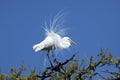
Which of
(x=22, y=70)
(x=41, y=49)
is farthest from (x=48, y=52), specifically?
(x=22, y=70)

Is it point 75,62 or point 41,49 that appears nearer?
point 75,62

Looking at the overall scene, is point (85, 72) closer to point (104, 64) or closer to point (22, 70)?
point (104, 64)

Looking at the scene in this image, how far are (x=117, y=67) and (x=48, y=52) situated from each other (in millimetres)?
1543

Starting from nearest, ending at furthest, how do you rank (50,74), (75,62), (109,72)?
(50,74), (109,72), (75,62)

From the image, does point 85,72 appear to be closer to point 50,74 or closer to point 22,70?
point 50,74

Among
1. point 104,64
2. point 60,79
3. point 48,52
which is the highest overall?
point 48,52

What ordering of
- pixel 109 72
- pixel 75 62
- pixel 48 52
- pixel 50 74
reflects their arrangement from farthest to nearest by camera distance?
pixel 48 52
pixel 75 62
pixel 109 72
pixel 50 74

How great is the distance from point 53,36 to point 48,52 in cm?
31

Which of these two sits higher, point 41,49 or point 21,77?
point 41,49

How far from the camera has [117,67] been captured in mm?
4012

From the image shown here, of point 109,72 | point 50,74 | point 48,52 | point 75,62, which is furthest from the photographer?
point 48,52

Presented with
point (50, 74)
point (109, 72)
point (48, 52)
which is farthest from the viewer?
point (48, 52)

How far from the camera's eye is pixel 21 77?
3807 millimetres

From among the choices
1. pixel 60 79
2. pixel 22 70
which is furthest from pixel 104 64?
pixel 22 70
